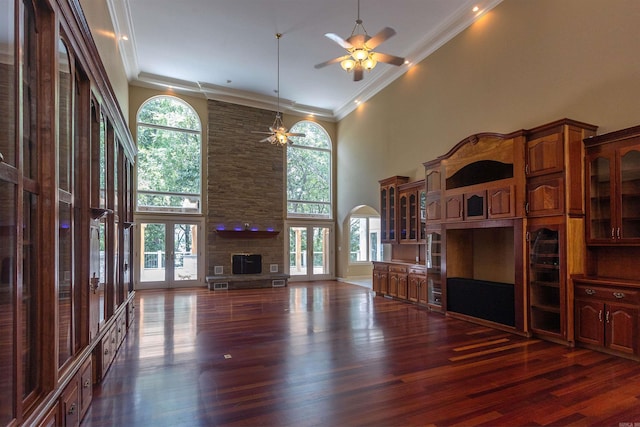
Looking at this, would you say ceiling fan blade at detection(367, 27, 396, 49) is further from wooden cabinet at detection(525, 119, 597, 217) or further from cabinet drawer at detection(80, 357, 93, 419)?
cabinet drawer at detection(80, 357, 93, 419)

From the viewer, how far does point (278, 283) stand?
1041cm

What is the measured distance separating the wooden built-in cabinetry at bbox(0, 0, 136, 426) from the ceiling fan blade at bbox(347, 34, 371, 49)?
3181 mm

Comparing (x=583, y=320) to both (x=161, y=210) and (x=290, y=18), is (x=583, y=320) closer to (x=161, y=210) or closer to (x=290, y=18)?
(x=290, y=18)

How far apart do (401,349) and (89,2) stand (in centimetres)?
567

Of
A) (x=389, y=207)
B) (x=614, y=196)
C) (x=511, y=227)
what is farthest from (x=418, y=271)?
(x=614, y=196)

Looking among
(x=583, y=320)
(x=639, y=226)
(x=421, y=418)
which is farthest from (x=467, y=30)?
(x=421, y=418)

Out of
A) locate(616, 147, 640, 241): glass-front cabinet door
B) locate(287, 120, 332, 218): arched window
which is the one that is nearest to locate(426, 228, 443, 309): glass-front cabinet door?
locate(616, 147, 640, 241): glass-front cabinet door

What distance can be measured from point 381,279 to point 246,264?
4370 millimetres

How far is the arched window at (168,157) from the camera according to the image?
9812mm

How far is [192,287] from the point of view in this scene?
10031mm

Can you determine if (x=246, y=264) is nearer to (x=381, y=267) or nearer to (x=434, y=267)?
(x=381, y=267)

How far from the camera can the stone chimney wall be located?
10.4 m

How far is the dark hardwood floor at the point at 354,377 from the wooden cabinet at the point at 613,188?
149 cm

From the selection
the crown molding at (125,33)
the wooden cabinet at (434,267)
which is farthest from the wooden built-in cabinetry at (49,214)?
the wooden cabinet at (434,267)
